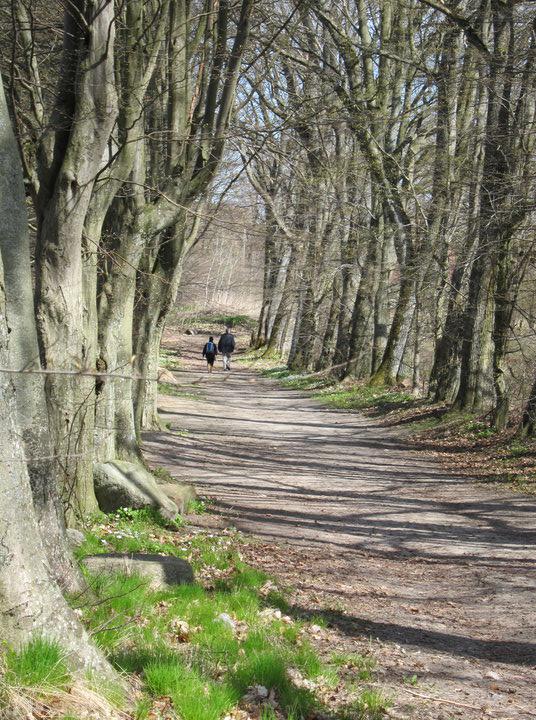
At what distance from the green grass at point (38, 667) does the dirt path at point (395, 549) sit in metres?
1.55

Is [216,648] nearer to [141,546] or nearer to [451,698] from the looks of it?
[451,698]

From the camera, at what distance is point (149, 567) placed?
21.7ft

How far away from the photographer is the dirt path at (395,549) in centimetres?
589

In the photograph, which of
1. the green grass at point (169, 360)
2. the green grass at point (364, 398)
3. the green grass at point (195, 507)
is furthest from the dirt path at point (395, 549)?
the green grass at point (169, 360)

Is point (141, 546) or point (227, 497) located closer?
point (141, 546)

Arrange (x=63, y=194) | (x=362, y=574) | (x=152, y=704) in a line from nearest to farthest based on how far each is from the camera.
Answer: (x=152, y=704)
(x=63, y=194)
(x=362, y=574)

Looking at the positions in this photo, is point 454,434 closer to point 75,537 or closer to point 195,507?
point 195,507

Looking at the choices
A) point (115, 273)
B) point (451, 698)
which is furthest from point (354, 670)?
point (115, 273)

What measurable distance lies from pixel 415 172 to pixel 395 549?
17.8 meters

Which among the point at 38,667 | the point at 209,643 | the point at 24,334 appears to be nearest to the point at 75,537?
the point at 209,643

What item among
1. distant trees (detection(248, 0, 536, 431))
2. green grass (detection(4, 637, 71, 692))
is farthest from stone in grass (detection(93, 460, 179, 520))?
green grass (detection(4, 637, 71, 692))

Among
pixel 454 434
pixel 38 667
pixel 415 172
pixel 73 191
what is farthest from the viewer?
pixel 415 172

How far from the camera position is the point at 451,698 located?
5.40 m

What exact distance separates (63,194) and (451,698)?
5.00 metres
